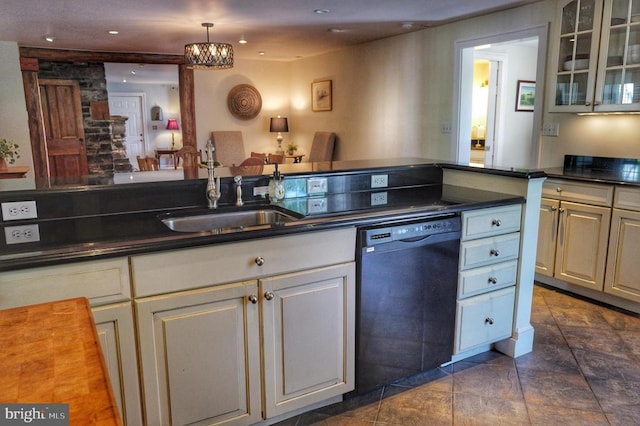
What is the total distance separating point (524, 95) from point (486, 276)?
443 cm

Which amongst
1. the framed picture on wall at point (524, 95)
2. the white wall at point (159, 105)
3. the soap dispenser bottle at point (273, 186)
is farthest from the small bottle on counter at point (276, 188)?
the white wall at point (159, 105)

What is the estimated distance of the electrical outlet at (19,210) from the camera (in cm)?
185

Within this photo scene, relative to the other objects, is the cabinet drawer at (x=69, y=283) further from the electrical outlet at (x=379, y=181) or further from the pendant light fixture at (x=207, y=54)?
the pendant light fixture at (x=207, y=54)

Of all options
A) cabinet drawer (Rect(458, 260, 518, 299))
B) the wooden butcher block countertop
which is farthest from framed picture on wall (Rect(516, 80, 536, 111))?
the wooden butcher block countertop

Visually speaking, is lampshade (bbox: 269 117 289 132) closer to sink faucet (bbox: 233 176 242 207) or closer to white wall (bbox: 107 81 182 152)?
white wall (bbox: 107 81 182 152)

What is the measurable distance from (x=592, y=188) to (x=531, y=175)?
3.75 feet

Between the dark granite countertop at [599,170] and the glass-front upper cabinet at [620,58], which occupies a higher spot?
the glass-front upper cabinet at [620,58]

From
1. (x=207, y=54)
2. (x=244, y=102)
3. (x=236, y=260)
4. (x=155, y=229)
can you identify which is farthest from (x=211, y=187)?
(x=244, y=102)

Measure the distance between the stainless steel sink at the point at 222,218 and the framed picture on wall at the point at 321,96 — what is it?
5.05 meters

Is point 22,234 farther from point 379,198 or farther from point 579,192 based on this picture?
point 579,192

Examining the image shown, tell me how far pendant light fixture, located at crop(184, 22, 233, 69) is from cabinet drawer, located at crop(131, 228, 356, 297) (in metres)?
3.63

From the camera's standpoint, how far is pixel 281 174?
2.40 m

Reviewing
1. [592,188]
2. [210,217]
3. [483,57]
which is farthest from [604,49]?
[210,217]

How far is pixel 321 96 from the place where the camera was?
7.24 meters
